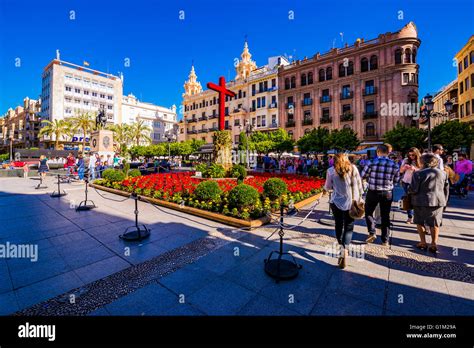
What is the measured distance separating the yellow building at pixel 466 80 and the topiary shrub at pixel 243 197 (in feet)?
117

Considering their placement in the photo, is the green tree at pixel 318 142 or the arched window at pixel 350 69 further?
the arched window at pixel 350 69

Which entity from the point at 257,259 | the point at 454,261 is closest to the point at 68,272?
the point at 257,259

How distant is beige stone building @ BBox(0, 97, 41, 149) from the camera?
65375mm

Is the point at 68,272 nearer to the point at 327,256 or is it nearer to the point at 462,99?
the point at 327,256

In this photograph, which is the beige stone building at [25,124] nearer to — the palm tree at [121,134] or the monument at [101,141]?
the palm tree at [121,134]

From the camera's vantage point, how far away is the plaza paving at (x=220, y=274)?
9.02 ft

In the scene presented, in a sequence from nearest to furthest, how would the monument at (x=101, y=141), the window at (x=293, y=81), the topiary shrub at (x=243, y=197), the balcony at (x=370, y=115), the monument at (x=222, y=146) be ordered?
1. the topiary shrub at (x=243, y=197)
2. the monument at (x=222, y=146)
3. the monument at (x=101, y=141)
4. the balcony at (x=370, y=115)
5. the window at (x=293, y=81)

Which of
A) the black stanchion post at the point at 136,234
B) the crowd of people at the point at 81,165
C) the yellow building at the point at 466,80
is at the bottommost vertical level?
the black stanchion post at the point at 136,234

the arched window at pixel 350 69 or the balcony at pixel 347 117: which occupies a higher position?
the arched window at pixel 350 69

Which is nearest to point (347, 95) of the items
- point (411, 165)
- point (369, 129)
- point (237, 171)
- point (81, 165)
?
point (369, 129)

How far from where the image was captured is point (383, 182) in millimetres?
4500

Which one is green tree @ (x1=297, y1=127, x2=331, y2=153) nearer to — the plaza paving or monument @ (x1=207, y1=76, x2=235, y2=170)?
monument @ (x1=207, y1=76, x2=235, y2=170)

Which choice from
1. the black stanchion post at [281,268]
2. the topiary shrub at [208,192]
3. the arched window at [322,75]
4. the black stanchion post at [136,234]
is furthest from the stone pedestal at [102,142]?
the arched window at [322,75]
